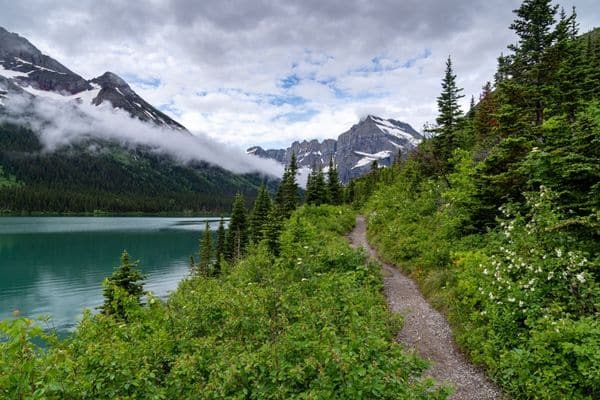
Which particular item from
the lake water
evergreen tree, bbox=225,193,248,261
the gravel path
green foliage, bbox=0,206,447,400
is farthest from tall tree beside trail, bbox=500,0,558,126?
evergreen tree, bbox=225,193,248,261

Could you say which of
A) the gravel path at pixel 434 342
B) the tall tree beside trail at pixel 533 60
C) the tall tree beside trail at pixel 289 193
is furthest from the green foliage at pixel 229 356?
the tall tree beside trail at pixel 289 193

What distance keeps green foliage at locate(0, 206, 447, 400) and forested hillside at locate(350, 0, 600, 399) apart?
2.01 m

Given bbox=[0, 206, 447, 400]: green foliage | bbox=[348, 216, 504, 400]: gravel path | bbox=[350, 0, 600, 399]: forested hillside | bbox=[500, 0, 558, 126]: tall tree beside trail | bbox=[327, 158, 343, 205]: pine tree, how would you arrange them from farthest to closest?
bbox=[327, 158, 343, 205]: pine tree, bbox=[500, 0, 558, 126]: tall tree beside trail, bbox=[348, 216, 504, 400]: gravel path, bbox=[350, 0, 600, 399]: forested hillside, bbox=[0, 206, 447, 400]: green foliage

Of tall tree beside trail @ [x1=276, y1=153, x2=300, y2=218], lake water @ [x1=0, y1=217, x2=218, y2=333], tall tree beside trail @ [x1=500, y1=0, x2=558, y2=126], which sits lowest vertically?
lake water @ [x1=0, y1=217, x2=218, y2=333]

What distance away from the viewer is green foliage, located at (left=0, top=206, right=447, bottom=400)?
185 inches

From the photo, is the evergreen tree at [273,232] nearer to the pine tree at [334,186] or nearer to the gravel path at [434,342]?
the gravel path at [434,342]

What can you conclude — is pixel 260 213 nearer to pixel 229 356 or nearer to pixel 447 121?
pixel 447 121

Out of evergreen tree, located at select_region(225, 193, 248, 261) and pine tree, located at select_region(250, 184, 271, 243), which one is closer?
pine tree, located at select_region(250, 184, 271, 243)

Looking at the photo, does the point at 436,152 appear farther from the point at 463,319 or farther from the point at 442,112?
the point at 463,319

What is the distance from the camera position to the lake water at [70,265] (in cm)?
3803

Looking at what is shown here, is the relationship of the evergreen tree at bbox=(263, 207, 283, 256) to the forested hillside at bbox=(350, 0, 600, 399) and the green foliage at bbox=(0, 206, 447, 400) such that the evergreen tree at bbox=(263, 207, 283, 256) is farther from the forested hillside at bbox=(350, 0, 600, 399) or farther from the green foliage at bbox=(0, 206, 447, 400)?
the green foliage at bbox=(0, 206, 447, 400)

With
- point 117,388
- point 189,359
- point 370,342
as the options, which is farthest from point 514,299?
point 117,388

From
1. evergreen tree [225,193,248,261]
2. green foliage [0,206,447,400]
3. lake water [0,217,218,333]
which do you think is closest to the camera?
green foliage [0,206,447,400]

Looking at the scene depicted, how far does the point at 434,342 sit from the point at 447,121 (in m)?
23.5
